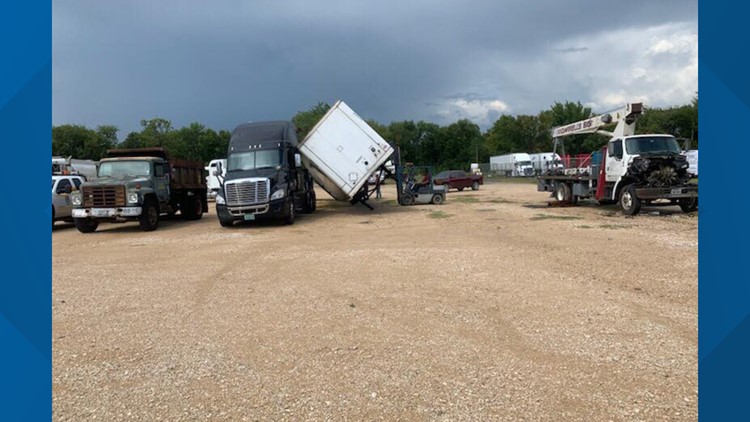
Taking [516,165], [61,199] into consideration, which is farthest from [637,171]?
[516,165]

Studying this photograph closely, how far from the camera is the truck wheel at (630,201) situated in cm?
1554

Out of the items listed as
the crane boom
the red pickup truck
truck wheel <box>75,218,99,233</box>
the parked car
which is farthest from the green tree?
the crane boom

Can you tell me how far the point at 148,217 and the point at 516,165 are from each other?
53.2 m

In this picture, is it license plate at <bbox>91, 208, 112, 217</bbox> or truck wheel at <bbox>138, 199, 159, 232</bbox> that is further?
truck wheel at <bbox>138, 199, 159, 232</bbox>

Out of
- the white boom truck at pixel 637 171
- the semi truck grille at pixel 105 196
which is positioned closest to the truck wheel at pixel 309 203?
the semi truck grille at pixel 105 196

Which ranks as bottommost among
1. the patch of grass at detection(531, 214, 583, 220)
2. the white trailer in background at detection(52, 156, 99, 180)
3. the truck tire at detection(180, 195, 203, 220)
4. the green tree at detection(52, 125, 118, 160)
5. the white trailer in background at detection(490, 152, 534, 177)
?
the patch of grass at detection(531, 214, 583, 220)

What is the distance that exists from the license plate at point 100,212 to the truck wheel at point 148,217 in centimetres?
88

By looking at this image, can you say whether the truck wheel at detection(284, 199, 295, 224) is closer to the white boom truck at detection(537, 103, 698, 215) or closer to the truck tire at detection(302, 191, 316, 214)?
the truck tire at detection(302, 191, 316, 214)

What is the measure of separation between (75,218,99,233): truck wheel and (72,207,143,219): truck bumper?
22.4 inches

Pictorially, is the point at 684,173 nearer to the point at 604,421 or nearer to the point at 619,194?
the point at 619,194

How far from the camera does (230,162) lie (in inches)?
656

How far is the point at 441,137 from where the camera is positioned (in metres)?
91.2

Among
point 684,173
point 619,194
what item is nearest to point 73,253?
point 619,194

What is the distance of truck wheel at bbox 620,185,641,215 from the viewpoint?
15539 mm
